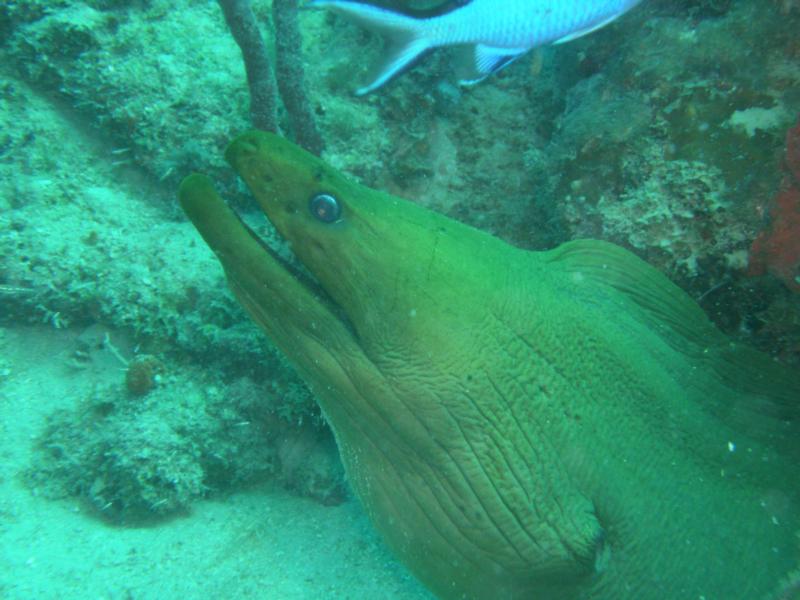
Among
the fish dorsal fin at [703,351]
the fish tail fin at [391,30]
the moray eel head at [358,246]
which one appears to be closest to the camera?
the moray eel head at [358,246]

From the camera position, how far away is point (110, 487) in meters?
2.40

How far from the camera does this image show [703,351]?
2135 mm

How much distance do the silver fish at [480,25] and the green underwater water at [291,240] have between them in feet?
1.99

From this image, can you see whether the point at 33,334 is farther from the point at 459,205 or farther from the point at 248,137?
the point at 459,205

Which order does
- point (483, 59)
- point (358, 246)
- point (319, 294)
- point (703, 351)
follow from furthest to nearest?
point (483, 59)
point (703, 351)
point (319, 294)
point (358, 246)

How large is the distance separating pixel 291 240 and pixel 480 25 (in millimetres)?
1361

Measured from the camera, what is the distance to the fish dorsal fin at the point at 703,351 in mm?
2025

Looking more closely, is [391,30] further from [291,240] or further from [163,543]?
[163,543]

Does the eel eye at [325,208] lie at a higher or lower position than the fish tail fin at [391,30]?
lower

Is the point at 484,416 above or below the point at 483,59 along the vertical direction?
below

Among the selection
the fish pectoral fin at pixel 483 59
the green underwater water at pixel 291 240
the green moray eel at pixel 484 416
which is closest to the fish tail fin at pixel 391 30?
the fish pectoral fin at pixel 483 59

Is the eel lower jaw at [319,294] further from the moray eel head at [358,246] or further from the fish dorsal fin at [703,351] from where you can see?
the fish dorsal fin at [703,351]

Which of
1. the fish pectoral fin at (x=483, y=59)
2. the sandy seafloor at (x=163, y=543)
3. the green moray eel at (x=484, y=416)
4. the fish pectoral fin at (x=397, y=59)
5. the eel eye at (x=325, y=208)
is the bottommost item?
the sandy seafloor at (x=163, y=543)

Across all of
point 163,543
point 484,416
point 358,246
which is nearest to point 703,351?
point 484,416
